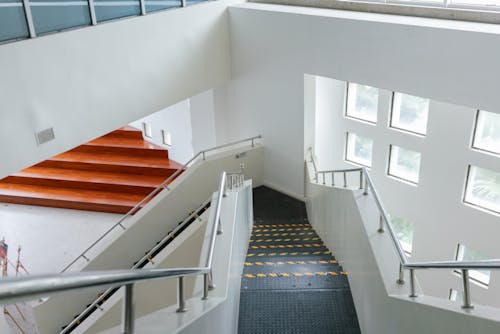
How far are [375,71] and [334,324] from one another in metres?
4.55

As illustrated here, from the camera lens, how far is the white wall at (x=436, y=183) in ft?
30.6

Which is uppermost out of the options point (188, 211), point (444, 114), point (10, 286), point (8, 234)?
point (10, 286)

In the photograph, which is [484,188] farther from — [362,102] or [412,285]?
[412,285]

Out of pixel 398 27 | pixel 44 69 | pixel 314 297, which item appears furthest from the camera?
pixel 398 27

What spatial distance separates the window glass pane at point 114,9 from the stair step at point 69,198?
18.3 ft

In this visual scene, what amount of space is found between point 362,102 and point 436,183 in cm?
254

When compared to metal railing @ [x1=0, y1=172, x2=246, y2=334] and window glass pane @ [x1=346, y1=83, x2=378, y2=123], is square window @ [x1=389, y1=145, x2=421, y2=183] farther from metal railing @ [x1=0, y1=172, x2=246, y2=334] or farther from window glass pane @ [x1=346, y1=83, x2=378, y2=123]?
metal railing @ [x1=0, y1=172, x2=246, y2=334]

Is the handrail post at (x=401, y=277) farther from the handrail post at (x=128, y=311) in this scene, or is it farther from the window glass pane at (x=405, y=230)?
the window glass pane at (x=405, y=230)

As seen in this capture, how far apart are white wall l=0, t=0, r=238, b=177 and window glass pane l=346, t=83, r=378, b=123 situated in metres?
3.01

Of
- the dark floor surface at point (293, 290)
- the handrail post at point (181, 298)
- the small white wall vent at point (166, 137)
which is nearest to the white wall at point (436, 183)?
the dark floor surface at point (293, 290)

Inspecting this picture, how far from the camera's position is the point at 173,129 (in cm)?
1422

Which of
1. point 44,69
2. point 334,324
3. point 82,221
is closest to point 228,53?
point 44,69

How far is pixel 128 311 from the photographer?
7.84 feet

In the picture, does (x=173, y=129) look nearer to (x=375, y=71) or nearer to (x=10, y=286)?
(x=375, y=71)
